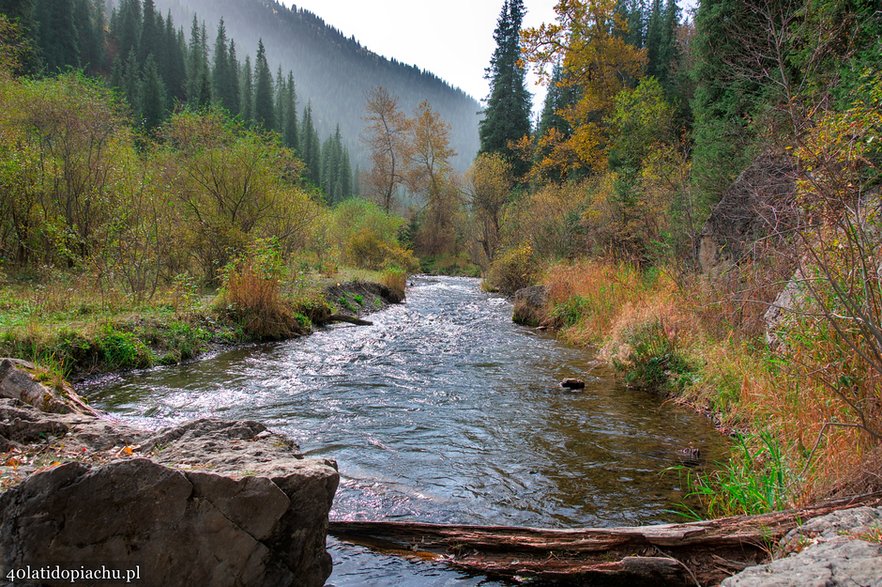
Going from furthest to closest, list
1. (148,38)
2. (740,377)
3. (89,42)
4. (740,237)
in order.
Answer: (148,38), (89,42), (740,237), (740,377)

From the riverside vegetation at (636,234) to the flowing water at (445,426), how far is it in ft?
2.08

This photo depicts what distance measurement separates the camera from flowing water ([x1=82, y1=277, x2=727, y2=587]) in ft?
12.3

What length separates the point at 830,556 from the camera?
196 centimetres

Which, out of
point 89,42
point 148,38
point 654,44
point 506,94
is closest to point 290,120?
point 148,38

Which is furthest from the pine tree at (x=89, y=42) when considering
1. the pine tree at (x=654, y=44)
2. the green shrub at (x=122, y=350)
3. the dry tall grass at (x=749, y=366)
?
the dry tall grass at (x=749, y=366)

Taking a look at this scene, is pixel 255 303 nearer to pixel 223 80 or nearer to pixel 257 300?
pixel 257 300

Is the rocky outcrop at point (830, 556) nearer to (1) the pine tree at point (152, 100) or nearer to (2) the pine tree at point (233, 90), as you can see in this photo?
(1) the pine tree at point (152, 100)

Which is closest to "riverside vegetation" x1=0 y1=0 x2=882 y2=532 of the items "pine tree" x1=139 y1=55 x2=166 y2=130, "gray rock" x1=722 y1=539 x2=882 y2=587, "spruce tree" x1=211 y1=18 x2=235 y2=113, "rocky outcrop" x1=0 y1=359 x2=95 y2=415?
"gray rock" x1=722 y1=539 x2=882 y2=587

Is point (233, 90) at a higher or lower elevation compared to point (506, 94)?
higher

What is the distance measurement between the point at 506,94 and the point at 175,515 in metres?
43.0

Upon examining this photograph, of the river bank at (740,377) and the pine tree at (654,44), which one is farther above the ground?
the pine tree at (654,44)

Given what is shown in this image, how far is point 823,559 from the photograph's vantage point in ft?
6.44

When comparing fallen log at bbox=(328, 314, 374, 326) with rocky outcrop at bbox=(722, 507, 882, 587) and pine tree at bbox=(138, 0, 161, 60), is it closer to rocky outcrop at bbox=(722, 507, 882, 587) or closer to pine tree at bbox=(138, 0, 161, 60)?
rocky outcrop at bbox=(722, 507, 882, 587)

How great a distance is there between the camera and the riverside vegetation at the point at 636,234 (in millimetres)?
3375
